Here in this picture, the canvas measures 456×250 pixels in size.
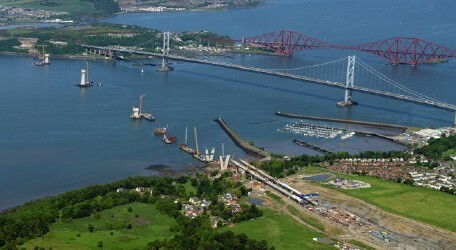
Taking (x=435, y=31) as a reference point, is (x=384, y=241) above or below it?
below

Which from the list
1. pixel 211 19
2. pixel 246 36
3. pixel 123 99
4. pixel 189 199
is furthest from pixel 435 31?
pixel 189 199

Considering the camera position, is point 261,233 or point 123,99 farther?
point 123,99

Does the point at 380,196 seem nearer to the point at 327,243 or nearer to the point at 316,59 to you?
the point at 327,243

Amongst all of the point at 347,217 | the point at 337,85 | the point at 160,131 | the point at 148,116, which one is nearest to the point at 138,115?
the point at 148,116

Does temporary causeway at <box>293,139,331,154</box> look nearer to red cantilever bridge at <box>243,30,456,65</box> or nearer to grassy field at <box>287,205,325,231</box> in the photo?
grassy field at <box>287,205,325,231</box>

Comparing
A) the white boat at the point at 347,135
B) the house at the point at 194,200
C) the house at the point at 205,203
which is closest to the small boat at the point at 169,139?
the white boat at the point at 347,135

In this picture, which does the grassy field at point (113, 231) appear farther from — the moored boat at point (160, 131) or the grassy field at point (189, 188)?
the moored boat at point (160, 131)
